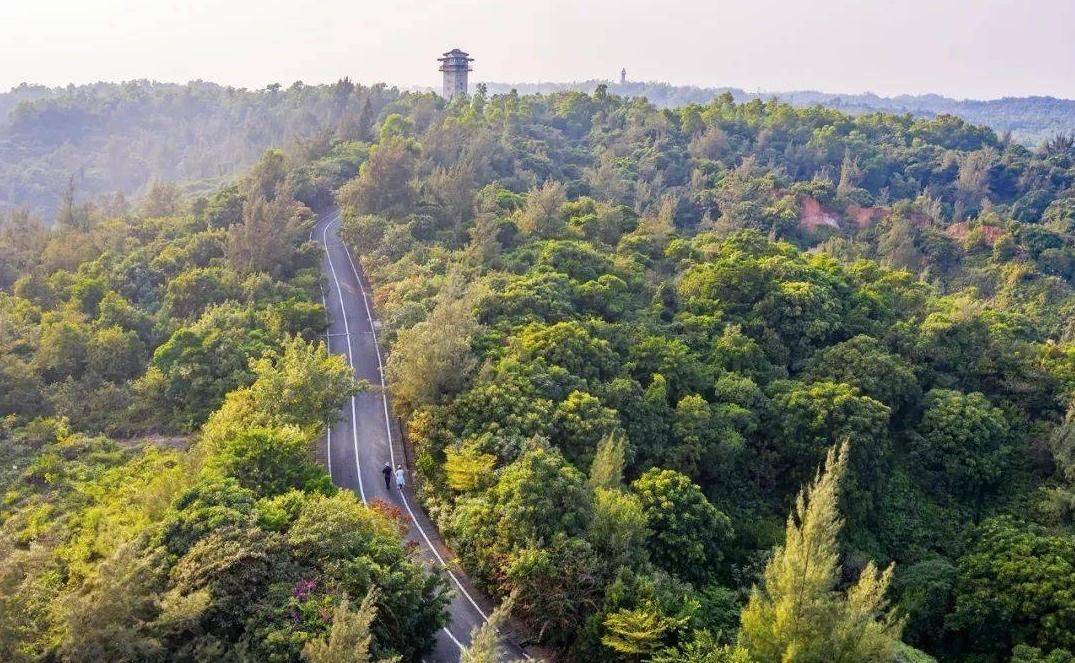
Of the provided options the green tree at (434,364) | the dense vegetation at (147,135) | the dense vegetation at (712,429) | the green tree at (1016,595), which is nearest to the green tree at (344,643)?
the dense vegetation at (712,429)

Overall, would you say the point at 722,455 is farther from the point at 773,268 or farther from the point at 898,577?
the point at 773,268

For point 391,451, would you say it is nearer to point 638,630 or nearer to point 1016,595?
point 638,630

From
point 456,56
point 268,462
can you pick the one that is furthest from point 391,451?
point 456,56

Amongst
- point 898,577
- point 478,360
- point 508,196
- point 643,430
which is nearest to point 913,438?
point 898,577

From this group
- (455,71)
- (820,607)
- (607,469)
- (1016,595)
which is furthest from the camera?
(455,71)

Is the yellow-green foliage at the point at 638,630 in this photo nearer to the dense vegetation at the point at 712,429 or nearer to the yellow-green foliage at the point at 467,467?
the dense vegetation at the point at 712,429

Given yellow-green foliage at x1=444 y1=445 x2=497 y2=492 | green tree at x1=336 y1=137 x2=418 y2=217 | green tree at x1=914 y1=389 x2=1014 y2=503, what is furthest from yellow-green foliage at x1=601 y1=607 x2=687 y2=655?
green tree at x1=336 y1=137 x2=418 y2=217

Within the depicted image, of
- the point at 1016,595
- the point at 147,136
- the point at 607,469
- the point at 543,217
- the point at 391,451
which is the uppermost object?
the point at 147,136
